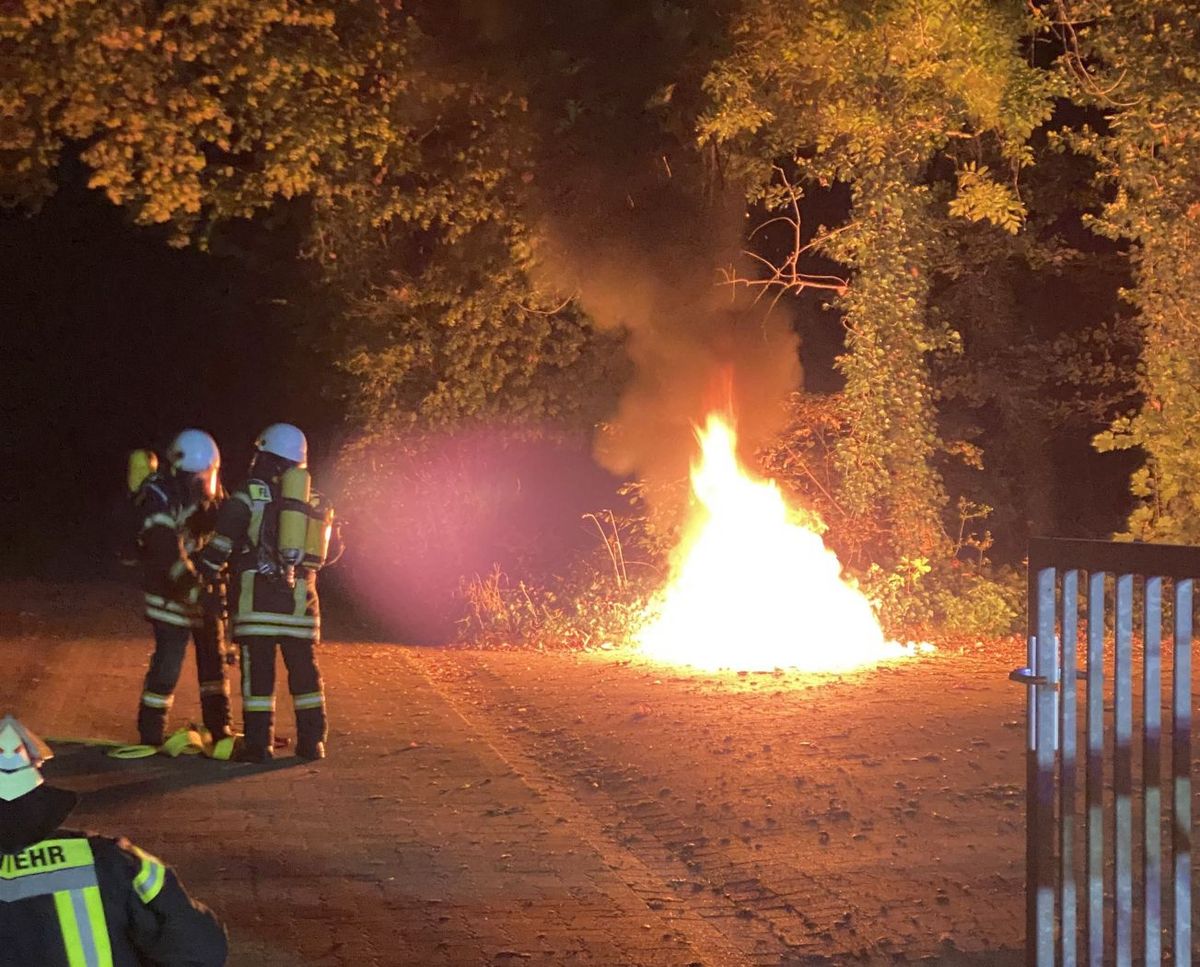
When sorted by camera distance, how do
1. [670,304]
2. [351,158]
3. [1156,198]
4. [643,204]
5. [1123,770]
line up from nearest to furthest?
[1123,770], [1156,198], [351,158], [670,304], [643,204]

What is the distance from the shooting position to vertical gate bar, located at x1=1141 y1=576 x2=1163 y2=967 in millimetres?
4180

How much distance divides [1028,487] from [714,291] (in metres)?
7.30

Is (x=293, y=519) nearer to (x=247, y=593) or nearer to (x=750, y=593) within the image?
(x=247, y=593)

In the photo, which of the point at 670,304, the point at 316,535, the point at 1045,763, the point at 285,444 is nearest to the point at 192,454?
the point at 285,444

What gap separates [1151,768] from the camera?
4191 millimetres

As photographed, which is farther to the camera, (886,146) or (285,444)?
(886,146)

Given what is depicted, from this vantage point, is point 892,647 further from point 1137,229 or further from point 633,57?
point 633,57

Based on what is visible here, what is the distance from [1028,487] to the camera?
21.7m

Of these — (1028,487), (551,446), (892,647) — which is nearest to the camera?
(892,647)

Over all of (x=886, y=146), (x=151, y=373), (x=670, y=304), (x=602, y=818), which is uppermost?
(x=886, y=146)

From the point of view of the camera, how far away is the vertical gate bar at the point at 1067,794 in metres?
4.50

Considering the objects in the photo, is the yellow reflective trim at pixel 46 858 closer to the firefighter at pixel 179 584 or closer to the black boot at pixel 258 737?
the black boot at pixel 258 737

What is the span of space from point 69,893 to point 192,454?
22.9 feet

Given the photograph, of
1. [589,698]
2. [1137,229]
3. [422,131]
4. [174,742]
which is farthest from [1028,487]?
[174,742]
